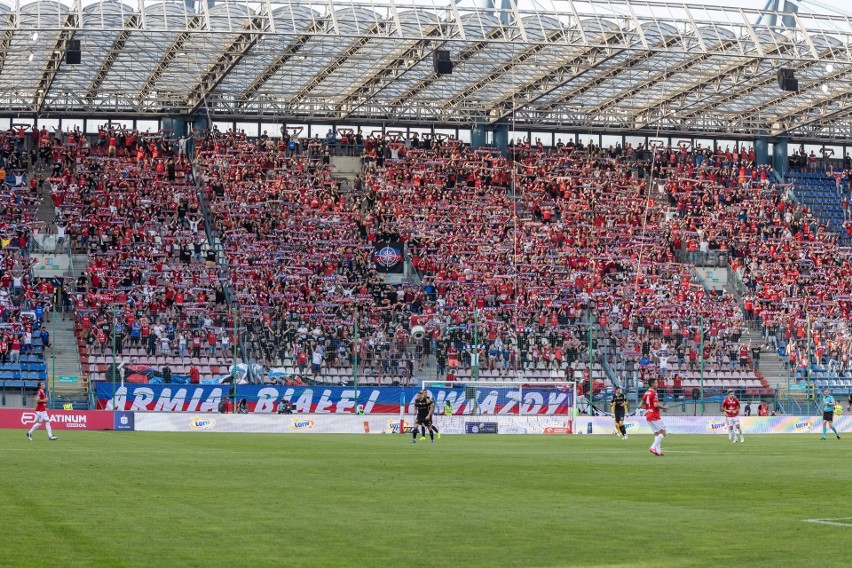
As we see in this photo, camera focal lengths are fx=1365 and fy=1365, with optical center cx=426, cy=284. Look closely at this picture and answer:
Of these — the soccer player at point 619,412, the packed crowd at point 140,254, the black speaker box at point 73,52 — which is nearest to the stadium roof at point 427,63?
the black speaker box at point 73,52

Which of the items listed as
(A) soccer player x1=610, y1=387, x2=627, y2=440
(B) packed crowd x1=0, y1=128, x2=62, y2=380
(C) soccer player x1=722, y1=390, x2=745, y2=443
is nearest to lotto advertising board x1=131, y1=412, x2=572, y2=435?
(A) soccer player x1=610, y1=387, x2=627, y2=440

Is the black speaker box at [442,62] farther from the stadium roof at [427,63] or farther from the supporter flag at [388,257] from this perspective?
the supporter flag at [388,257]

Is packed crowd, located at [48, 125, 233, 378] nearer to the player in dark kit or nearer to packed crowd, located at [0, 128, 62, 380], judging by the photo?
packed crowd, located at [0, 128, 62, 380]

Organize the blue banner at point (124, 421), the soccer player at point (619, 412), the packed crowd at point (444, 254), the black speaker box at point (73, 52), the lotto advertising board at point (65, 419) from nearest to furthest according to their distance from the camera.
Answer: the soccer player at point (619, 412) < the lotto advertising board at point (65, 419) < the blue banner at point (124, 421) < the black speaker box at point (73, 52) < the packed crowd at point (444, 254)

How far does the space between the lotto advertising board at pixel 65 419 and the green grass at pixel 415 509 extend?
17710 millimetres

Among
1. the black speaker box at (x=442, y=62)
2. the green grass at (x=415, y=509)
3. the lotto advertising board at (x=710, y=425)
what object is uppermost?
the black speaker box at (x=442, y=62)

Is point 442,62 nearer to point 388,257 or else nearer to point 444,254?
point 444,254

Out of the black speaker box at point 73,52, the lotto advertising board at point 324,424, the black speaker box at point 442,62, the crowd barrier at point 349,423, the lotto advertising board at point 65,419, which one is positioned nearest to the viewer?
the lotto advertising board at point 65,419

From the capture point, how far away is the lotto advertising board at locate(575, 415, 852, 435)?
179 feet

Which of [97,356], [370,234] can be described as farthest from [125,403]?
[370,234]

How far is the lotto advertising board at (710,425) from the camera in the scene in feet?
179

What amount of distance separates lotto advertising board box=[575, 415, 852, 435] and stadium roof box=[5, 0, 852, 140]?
663 inches

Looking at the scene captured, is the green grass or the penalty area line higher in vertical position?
the green grass

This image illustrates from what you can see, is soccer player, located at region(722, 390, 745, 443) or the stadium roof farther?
the stadium roof
